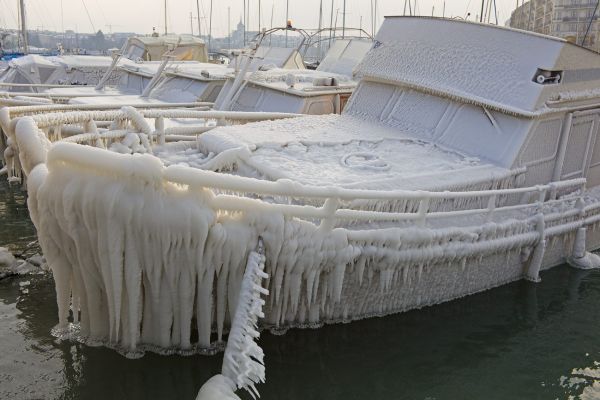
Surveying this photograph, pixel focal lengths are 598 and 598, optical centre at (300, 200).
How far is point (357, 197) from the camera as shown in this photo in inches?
250

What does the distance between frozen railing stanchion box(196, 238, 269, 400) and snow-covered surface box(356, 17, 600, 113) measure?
542 cm

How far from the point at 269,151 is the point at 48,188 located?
3376 mm

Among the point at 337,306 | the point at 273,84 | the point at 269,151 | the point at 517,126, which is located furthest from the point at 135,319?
the point at 273,84

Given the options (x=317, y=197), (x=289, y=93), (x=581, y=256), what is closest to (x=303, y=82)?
(x=289, y=93)

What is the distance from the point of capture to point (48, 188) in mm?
5656

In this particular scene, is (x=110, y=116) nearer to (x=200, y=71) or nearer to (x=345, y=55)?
(x=200, y=71)

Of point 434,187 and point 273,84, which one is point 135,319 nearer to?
point 434,187

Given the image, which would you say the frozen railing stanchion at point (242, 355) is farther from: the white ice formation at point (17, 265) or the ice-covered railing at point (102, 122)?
the white ice formation at point (17, 265)

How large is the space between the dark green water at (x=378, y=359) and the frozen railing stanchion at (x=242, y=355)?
4.11 feet

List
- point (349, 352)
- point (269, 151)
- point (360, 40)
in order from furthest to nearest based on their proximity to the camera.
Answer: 1. point (360, 40)
2. point (269, 151)
3. point (349, 352)

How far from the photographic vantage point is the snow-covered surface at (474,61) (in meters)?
8.96

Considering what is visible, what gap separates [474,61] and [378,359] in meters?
5.25

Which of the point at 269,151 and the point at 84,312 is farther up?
the point at 269,151

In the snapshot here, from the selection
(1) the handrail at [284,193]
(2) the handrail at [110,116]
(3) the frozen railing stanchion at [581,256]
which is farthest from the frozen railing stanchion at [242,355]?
(3) the frozen railing stanchion at [581,256]
